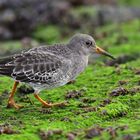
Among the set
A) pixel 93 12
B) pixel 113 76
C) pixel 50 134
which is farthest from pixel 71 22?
pixel 50 134

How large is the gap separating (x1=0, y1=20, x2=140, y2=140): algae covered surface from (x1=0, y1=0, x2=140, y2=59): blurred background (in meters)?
8.81

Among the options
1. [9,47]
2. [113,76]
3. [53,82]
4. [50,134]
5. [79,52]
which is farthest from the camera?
[9,47]

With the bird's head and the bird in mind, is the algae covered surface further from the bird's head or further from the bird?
the bird's head

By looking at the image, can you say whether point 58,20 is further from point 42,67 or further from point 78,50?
point 42,67

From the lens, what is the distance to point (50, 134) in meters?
11.8

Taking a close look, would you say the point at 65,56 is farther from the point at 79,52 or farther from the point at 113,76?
the point at 113,76

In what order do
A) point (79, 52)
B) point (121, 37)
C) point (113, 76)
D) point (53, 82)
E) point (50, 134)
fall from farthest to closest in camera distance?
point (121, 37), point (113, 76), point (79, 52), point (53, 82), point (50, 134)

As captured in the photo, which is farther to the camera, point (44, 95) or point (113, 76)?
point (113, 76)

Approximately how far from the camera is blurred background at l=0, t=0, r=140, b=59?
28.1 metres

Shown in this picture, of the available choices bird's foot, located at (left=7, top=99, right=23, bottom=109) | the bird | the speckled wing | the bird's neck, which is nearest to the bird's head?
the bird's neck

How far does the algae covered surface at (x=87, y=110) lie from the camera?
465 inches

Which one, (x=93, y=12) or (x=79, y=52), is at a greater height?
(x=93, y=12)

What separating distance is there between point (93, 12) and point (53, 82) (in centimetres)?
1709

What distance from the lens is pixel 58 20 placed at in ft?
99.2
